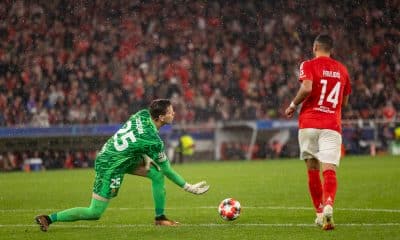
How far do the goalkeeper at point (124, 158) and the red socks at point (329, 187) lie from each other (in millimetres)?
1515

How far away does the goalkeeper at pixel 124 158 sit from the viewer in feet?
33.4

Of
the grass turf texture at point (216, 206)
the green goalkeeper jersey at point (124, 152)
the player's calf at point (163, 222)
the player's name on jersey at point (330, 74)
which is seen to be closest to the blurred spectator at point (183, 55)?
the grass turf texture at point (216, 206)

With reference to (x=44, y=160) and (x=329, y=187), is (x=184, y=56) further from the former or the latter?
(x=329, y=187)

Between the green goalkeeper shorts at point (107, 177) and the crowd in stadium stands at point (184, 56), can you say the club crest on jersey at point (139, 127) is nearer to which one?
the green goalkeeper shorts at point (107, 177)

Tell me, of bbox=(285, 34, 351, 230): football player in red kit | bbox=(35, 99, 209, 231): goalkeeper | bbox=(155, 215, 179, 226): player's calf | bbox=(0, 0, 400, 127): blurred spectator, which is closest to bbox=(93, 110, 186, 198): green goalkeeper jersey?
bbox=(35, 99, 209, 231): goalkeeper

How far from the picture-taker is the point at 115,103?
→ 32.6 meters

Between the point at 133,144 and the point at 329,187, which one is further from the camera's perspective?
the point at 133,144

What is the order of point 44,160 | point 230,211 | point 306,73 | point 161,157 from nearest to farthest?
point 306,73 < point 161,157 < point 230,211 < point 44,160

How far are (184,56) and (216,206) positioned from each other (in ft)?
74.4

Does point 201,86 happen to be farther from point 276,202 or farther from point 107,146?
point 107,146

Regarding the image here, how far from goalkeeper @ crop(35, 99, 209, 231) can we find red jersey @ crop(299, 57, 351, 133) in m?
1.64

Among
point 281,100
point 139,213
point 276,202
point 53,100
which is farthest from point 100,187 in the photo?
point 281,100

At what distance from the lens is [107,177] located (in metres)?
10.2

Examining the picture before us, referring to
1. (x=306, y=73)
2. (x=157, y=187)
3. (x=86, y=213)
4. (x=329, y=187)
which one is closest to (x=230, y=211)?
(x=157, y=187)
